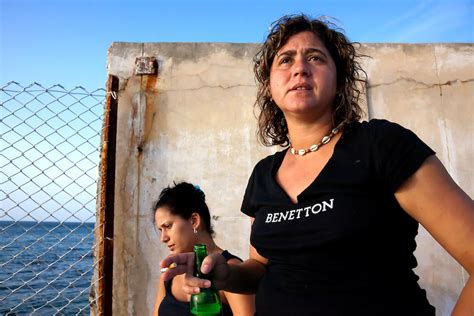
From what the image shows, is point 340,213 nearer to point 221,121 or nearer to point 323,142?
point 323,142

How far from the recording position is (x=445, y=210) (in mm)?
897

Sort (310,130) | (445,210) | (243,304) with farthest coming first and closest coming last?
1. (243,304)
2. (310,130)
3. (445,210)

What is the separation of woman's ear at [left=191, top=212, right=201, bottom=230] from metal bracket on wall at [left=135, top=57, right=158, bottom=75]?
142 centimetres

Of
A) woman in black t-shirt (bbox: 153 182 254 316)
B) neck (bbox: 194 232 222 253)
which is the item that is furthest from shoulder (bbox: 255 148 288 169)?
neck (bbox: 194 232 222 253)

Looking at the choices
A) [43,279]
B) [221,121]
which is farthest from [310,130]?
[43,279]

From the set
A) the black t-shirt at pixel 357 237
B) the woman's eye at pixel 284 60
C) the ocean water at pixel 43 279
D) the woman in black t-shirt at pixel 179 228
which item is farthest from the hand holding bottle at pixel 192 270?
the ocean water at pixel 43 279

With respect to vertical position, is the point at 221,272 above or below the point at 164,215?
below

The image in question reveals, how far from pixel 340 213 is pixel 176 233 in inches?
52.9

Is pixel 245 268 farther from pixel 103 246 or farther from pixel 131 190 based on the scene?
pixel 131 190

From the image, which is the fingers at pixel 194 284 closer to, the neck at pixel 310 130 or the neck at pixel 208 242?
the neck at pixel 310 130

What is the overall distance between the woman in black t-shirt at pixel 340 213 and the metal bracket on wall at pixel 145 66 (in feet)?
6.34

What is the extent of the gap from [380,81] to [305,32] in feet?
6.54

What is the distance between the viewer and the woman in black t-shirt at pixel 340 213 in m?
0.93

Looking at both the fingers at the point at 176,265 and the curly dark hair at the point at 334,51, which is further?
the curly dark hair at the point at 334,51
